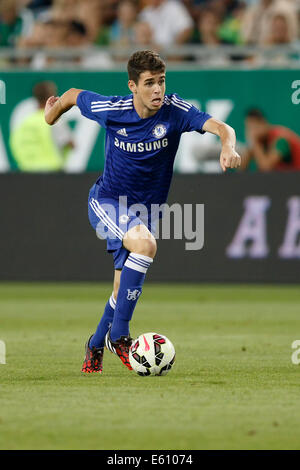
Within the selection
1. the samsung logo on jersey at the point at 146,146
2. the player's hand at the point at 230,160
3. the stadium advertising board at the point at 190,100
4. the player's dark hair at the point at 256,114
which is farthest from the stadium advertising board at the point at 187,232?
the player's hand at the point at 230,160

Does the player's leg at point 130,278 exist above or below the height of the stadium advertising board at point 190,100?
below

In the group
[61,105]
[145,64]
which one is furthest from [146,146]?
[61,105]

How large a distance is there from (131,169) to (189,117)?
610mm

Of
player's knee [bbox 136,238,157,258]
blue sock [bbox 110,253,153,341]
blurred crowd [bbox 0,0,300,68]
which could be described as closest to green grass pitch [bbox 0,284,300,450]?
blue sock [bbox 110,253,153,341]

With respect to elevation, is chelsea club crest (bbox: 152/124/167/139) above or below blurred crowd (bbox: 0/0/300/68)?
below

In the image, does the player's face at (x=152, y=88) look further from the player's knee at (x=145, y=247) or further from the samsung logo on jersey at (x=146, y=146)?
the player's knee at (x=145, y=247)

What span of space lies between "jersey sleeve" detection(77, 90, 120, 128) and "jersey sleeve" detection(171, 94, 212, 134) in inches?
19.9

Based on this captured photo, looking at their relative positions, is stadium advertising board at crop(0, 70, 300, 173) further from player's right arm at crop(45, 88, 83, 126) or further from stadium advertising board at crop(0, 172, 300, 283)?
player's right arm at crop(45, 88, 83, 126)

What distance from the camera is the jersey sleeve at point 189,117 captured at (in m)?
7.62

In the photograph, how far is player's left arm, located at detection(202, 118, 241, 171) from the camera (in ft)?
22.8

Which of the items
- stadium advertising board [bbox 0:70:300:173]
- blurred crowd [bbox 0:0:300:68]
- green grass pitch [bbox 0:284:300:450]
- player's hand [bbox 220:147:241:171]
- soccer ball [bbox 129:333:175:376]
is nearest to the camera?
green grass pitch [bbox 0:284:300:450]

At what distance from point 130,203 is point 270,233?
7728 mm

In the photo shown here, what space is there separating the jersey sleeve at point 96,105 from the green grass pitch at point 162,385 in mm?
A: 1947
